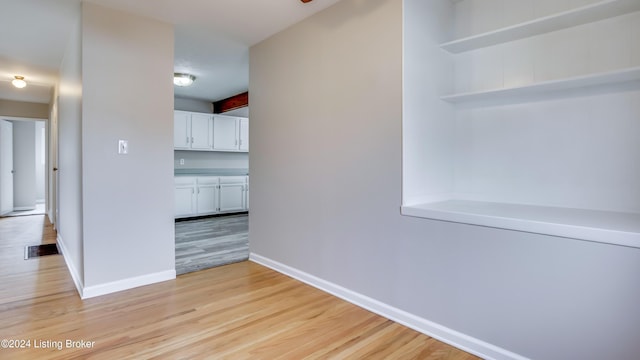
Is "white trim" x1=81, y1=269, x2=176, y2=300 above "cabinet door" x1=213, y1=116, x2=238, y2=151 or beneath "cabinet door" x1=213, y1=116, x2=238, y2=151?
beneath

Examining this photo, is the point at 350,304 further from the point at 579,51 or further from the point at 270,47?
the point at 270,47

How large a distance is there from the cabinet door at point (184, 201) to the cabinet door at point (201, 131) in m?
0.87

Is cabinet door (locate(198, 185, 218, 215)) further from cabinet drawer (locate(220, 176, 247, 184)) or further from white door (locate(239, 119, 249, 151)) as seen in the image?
white door (locate(239, 119, 249, 151))

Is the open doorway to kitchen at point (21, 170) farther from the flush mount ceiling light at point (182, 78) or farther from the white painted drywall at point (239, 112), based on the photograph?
the flush mount ceiling light at point (182, 78)

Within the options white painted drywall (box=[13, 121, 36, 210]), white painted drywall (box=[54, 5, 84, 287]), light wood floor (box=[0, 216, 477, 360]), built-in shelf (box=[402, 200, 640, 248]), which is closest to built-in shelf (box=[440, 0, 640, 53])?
built-in shelf (box=[402, 200, 640, 248])

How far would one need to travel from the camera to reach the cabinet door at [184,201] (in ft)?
19.4

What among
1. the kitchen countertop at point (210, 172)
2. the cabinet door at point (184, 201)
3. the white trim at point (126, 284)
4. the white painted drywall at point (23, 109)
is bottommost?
the white trim at point (126, 284)

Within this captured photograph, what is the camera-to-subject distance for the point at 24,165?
26.0 ft

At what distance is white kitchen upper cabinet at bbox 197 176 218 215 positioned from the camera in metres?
6.21

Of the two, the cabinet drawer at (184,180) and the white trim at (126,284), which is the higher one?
the cabinet drawer at (184,180)

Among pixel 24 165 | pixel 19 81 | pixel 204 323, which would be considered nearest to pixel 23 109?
pixel 19 81

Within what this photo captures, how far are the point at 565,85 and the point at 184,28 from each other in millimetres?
3009

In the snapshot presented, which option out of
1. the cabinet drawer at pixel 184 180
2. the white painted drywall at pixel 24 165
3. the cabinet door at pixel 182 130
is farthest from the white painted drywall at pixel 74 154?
the white painted drywall at pixel 24 165

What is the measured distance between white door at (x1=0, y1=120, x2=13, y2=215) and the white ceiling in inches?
115
